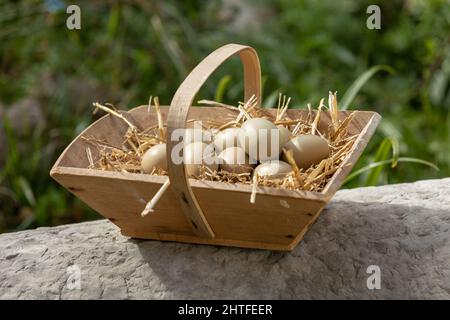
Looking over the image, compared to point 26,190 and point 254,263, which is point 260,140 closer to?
point 254,263

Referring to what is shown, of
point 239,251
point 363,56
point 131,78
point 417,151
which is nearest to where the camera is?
point 239,251

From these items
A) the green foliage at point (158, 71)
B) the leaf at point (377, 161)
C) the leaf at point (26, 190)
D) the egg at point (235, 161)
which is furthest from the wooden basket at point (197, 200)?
the green foliage at point (158, 71)

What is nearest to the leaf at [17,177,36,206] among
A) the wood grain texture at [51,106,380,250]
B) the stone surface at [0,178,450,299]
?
the stone surface at [0,178,450,299]

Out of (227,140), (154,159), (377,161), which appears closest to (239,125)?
(227,140)

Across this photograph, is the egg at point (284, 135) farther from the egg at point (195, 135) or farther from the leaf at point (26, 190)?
the leaf at point (26, 190)

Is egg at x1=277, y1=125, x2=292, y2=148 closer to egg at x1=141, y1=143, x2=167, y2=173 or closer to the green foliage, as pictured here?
egg at x1=141, y1=143, x2=167, y2=173
